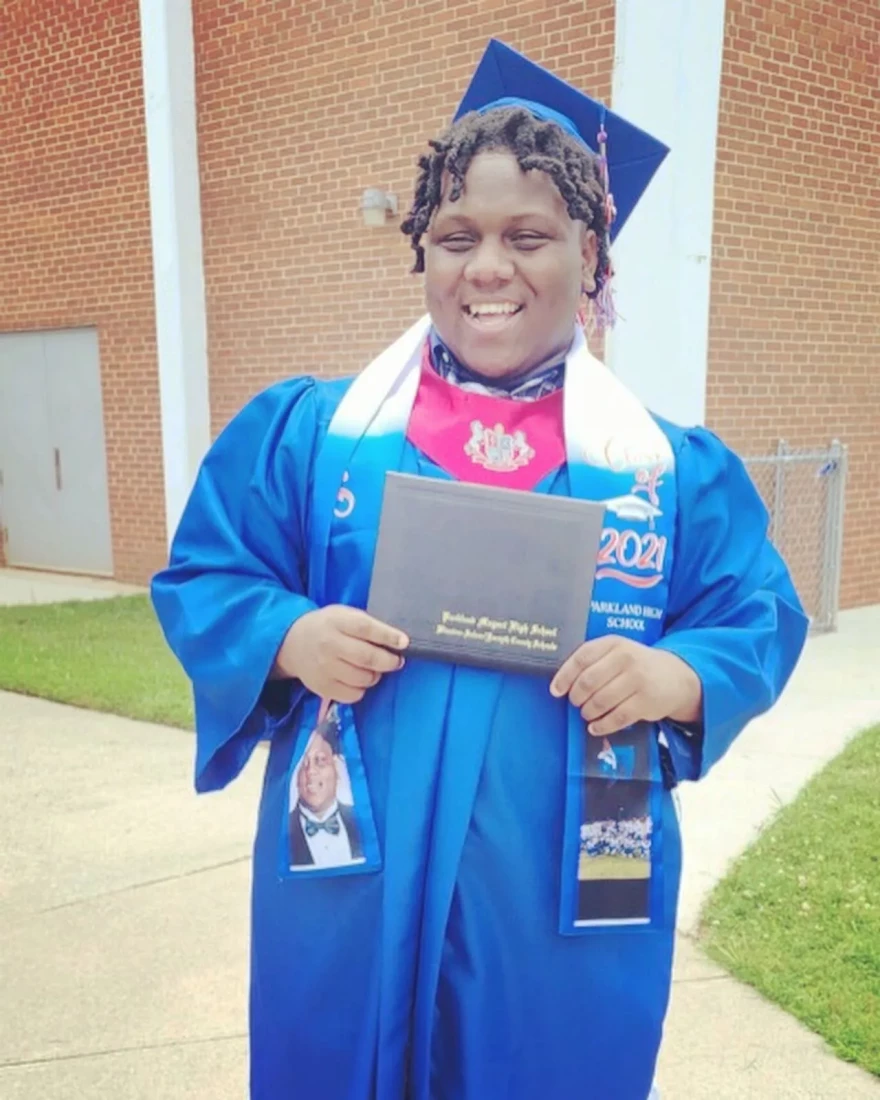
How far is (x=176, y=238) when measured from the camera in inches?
324

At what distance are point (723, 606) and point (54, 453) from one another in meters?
9.13

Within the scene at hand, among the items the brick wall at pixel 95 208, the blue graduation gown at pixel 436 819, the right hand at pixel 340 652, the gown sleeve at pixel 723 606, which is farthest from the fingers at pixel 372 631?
the brick wall at pixel 95 208

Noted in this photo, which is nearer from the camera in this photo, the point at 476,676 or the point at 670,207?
the point at 476,676

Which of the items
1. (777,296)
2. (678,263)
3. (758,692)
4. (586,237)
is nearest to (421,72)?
(678,263)

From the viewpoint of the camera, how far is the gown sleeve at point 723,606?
1568mm

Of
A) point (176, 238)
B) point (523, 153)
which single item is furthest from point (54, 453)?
point (523, 153)

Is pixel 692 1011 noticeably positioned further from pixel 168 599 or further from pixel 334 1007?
pixel 168 599

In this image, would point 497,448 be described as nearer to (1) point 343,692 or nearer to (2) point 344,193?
(1) point 343,692

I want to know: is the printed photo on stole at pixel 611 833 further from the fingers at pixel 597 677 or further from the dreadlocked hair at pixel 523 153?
the dreadlocked hair at pixel 523 153

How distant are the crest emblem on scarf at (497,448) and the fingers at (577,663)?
0.31m

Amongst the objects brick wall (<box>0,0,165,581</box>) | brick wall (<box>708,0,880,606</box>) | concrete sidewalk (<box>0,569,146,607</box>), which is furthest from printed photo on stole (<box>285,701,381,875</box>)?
brick wall (<box>0,0,165,581</box>)

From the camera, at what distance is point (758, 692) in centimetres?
160

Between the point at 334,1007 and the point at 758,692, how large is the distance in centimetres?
78

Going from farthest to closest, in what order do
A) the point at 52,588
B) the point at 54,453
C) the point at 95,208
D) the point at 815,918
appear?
1. the point at 54,453
2. the point at 52,588
3. the point at 95,208
4. the point at 815,918
